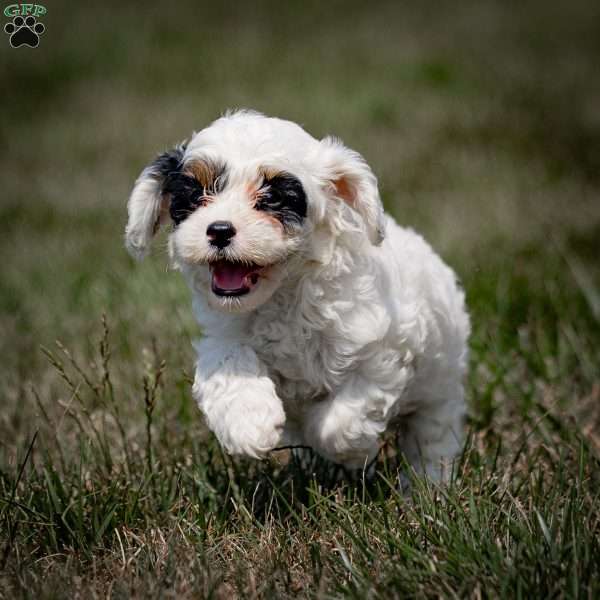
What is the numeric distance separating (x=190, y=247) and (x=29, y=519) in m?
1.19

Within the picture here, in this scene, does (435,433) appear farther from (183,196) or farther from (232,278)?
(183,196)

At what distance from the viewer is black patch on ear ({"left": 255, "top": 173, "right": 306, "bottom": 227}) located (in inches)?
118

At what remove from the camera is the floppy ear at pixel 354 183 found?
313cm

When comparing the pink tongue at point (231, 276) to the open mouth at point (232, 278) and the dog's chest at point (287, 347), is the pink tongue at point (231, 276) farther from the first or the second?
the dog's chest at point (287, 347)

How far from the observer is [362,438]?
324cm

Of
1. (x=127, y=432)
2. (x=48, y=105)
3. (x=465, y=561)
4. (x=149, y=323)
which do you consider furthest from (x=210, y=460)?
(x=48, y=105)

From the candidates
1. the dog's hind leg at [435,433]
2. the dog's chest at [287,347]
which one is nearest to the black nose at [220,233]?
the dog's chest at [287,347]

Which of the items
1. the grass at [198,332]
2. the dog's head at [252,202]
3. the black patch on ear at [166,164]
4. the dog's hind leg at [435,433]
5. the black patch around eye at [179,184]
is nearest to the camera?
the grass at [198,332]

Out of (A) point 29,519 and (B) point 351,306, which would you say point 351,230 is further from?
(A) point 29,519

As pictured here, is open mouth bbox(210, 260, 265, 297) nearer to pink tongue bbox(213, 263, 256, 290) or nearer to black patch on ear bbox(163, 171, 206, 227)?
pink tongue bbox(213, 263, 256, 290)

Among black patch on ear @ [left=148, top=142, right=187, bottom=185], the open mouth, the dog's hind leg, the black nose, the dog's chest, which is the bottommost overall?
the dog's hind leg

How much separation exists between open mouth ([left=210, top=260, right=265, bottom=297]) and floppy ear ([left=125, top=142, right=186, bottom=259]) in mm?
439

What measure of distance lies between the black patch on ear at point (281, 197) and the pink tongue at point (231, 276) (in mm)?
222

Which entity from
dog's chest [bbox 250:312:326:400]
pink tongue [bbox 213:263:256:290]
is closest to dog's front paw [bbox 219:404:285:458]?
dog's chest [bbox 250:312:326:400]
